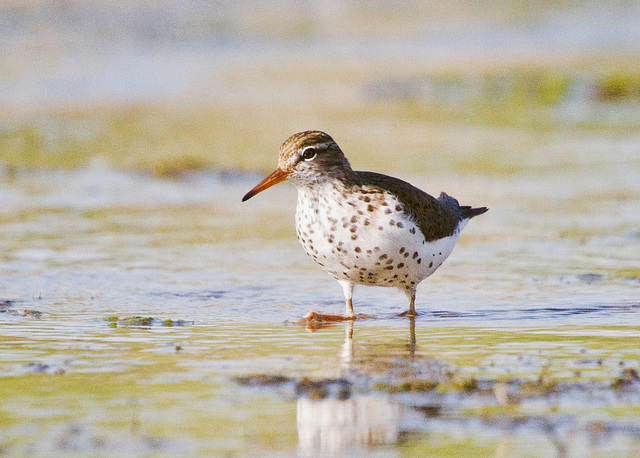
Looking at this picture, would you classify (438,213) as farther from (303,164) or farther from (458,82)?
(458,82)

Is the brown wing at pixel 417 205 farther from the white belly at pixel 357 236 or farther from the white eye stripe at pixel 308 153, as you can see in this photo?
the white eye stripe at pixel 308 153

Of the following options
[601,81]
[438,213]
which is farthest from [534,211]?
[601,81]

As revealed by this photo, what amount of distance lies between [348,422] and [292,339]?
2.09 m

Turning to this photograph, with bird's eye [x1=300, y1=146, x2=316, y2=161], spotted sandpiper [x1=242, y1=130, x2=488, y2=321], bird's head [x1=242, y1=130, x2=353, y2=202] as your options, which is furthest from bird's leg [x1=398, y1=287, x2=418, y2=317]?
bird's eye [x1=300, y1=146, x2=316, y2=161]

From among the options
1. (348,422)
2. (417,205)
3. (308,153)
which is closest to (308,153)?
(308,153)

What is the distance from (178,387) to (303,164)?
2766 mm

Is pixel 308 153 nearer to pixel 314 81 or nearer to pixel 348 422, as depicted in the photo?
pixel 348 422

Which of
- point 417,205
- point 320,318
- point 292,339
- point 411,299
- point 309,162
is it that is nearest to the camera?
point 292,339

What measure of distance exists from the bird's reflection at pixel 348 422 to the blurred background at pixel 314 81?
1069 centimetres

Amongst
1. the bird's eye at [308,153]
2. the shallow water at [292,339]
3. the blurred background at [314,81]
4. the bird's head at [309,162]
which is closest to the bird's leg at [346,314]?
the shallow water at [292,339]

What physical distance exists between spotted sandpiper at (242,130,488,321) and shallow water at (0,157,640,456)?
1.25ft

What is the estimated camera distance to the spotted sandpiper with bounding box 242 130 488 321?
8.23 metres

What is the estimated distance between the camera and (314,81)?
2670 cm

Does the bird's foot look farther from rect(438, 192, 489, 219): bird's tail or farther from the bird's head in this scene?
rect(438, 192, 489, 219): bird's tail
